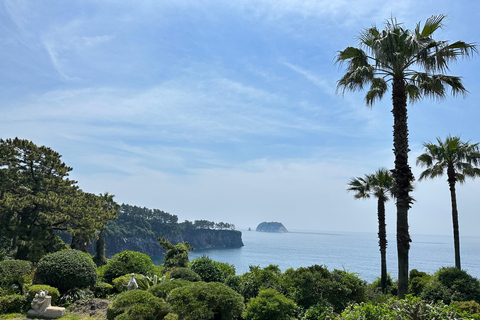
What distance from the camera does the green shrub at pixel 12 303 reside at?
10945mm

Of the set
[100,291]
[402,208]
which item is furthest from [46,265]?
[402,208]

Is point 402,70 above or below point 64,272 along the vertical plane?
above

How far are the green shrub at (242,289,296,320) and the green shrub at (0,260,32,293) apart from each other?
9.45m

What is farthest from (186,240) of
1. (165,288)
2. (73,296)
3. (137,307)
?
(137,307)

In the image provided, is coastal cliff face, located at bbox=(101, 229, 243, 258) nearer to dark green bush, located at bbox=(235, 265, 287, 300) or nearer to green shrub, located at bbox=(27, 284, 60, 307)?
green shrub, located at bbox=(27, 284, 60, 307)

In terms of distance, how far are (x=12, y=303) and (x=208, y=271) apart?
7355mm

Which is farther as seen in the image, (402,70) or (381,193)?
(381,193)

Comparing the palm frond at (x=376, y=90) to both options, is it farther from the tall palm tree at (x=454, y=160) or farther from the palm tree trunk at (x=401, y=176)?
the tall palm tree at (x=454, y=160)

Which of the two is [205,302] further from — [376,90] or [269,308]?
[376,90]

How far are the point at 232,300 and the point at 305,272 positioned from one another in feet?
10.2

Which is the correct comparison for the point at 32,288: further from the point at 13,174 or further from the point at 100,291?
the point at 13,174

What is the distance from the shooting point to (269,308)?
9070mm

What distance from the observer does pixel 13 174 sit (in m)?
25.5

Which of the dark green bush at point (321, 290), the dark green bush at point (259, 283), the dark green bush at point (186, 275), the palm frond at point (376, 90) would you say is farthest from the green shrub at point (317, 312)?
the palm frond at point (376, 90)
